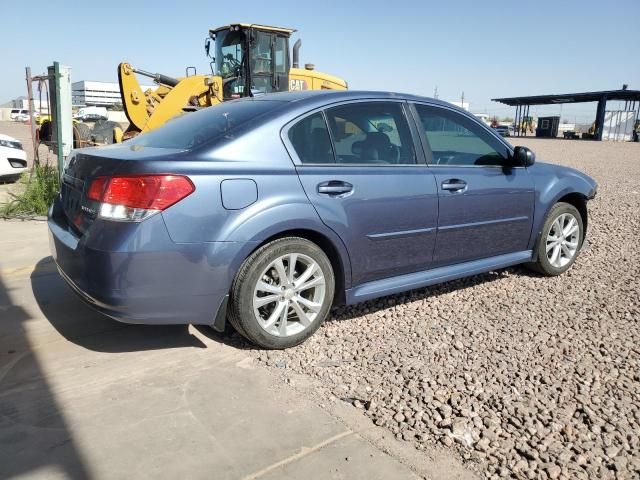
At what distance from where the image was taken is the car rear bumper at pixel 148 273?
285 cm

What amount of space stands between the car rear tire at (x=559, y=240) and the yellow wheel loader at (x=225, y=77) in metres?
7.49

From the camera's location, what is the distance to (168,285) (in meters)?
2.96

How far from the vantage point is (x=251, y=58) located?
1130 cm

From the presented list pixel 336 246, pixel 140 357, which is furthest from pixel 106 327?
pixel 336 246

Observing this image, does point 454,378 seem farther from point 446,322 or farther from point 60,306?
point 60,306

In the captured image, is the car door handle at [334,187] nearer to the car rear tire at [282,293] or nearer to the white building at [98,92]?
the car rear tire at [282,293]

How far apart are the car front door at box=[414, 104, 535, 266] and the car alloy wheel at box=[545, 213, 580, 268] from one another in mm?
446

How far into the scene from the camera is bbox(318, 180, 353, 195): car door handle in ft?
11.1

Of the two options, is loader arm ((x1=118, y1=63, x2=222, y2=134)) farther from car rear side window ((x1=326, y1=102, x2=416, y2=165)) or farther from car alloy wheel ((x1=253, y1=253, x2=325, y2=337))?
car alloy wheel ((x1=253, y1=253, x2=325, y2=337))

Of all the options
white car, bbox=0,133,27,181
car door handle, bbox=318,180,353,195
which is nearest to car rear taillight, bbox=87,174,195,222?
car door handle, bbox=318,180,353,195

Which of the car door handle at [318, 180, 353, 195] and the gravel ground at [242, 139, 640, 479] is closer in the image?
the gravel ground at [242, 139, 640, 479]

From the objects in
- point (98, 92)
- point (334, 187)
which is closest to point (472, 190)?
point (334, 187)

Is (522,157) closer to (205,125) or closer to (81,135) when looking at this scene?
(205,125)

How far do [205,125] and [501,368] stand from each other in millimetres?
2409
